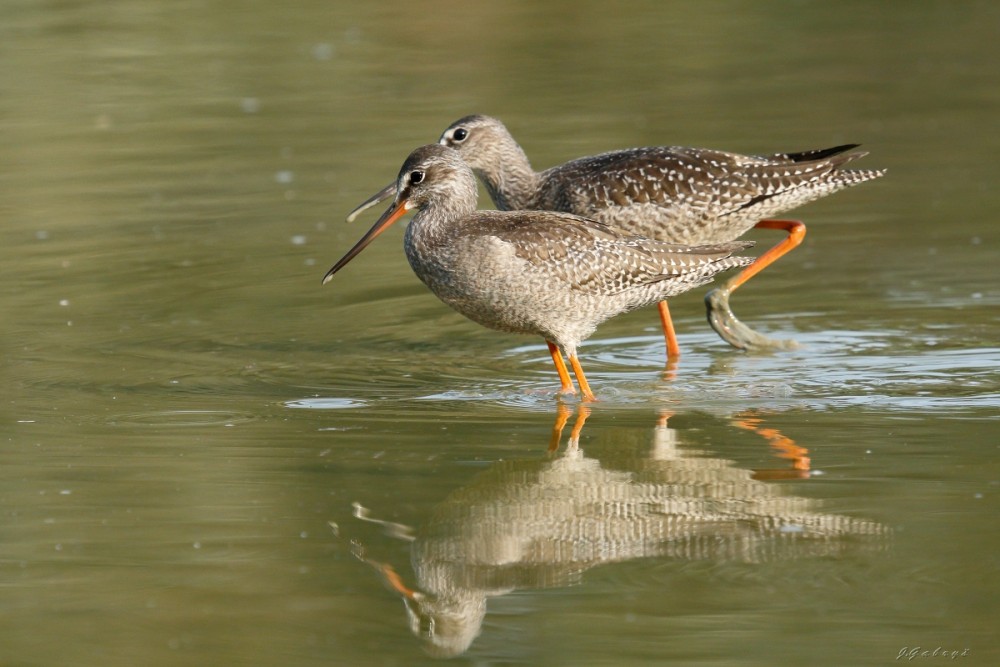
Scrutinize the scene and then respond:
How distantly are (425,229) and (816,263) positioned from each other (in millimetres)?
4431

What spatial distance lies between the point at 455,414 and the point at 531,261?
0.99 metres

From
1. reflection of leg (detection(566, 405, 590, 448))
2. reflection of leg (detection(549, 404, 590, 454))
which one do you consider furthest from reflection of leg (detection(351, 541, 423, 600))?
reflection of leg (detection(566, 405, 590, 448))

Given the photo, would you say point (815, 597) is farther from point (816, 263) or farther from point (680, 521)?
point (816, 263)

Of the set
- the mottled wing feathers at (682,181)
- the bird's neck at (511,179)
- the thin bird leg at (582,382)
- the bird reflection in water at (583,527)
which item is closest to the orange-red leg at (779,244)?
the mottled wing feathers at (682,181)

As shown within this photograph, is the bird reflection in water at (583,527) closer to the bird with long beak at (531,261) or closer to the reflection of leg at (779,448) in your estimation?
the reflection of leg at (779,448)

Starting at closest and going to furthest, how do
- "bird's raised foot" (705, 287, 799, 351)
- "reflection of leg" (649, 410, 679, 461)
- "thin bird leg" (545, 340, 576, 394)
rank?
"reflection of leg" (649, 410, 679, 461)
"thin bird leg" (545, 340, 576, 394)
"bird's raised foot" (705, 287, 799, 351)

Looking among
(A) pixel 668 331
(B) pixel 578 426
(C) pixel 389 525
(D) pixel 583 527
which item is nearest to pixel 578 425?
(B) pixel 578 426

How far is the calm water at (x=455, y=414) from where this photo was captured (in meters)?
6.07

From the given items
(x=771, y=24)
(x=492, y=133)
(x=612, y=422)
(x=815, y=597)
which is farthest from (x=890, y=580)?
(x=771, y=24)

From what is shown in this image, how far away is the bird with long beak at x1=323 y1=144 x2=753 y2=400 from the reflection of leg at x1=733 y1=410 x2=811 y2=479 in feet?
3.43

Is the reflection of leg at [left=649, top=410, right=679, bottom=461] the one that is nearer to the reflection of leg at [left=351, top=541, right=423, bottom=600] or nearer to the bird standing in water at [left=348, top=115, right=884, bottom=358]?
the reflection of leg at [left=351, top=541, right=423, bottom=600]

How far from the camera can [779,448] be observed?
797 centimetres

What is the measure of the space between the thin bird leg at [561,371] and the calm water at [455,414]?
0.16 meters

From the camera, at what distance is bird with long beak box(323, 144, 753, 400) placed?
910 centimetres
